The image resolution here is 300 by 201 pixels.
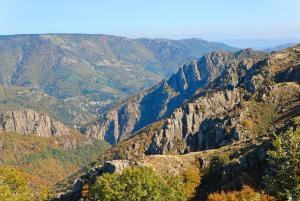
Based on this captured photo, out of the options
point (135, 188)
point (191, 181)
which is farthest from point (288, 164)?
point (191, 181)

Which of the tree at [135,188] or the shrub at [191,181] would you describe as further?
the shrub at [191,181]

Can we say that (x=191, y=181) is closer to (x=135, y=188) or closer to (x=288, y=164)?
(x=135, y=188)

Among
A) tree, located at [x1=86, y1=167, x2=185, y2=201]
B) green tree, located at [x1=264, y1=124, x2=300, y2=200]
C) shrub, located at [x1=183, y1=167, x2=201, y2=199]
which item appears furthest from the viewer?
shrub, located at [x1=183, y1=167, x2=201, y2=199]

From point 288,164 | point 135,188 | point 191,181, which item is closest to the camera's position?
point 288,164

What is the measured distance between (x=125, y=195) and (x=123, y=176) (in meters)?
4.32

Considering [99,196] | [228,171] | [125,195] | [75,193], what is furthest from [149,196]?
[75,193]

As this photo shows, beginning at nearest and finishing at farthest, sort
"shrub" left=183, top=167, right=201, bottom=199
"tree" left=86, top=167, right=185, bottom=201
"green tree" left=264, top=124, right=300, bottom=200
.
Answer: "green tree" left=264, top=124, right=300, bottom=200
"tree" left=86, top=167, right=185, bottom=201
"shrub" left=183, top=167, right=201, bottom=199

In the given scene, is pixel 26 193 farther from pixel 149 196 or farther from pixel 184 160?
pixel 184 160

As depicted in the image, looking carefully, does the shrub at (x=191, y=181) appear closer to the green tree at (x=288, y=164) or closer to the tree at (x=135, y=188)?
the tree at (x=135, y=188)

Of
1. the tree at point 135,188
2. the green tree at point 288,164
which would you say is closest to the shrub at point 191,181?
the tree at point 135,188

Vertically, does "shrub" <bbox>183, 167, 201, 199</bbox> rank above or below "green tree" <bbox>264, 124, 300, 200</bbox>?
below

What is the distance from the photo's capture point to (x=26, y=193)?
374 feet

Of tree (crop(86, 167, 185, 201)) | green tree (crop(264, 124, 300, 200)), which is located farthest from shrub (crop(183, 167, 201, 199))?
green tree (crop(264, 124, 300, 200))

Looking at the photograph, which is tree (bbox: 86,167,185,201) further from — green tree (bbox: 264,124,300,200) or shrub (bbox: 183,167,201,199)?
shrub (bbox: 183,167,201,199)
